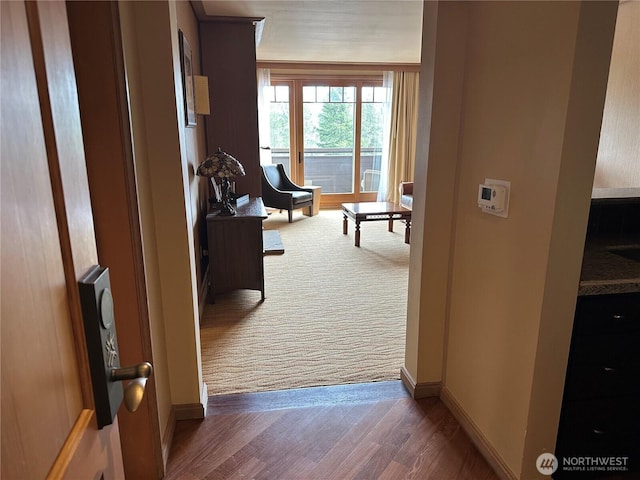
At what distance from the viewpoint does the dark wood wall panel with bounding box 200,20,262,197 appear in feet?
13.1

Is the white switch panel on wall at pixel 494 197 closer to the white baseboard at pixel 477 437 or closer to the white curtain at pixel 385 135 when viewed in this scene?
the white baseboard at pixel 477 437

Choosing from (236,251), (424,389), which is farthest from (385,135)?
(424,389)

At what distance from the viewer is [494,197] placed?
160 cm

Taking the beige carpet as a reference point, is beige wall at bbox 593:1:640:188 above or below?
above

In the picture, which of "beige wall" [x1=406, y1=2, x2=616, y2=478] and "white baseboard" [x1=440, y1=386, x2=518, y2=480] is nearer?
"beige wall" [x1=406, y1=2, x2=616, y2=478]

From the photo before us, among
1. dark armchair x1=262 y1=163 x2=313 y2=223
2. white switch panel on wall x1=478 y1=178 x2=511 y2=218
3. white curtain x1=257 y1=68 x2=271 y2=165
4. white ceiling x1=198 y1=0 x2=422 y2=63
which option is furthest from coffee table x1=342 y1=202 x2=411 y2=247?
white switch panel on wall x1=478 y1=178 x2=511 y2=218

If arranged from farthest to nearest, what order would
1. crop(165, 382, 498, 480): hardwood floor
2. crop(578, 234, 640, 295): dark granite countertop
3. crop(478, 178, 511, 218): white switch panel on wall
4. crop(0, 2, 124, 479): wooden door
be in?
crop(165, 382, 498, 480): hardwood floor → crop(478, 178, 511, 218): white switch panel on wall → crop(578, 234, 640, 295): dark granite countertop → crop(0, 2, 124, 479): wooden door

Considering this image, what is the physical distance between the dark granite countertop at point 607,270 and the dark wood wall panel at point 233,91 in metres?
3.17

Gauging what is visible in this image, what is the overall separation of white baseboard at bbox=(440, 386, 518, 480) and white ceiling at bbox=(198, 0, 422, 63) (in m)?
3.09

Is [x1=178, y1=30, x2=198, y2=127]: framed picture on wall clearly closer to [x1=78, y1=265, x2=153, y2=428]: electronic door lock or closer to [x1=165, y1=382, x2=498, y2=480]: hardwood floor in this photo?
[x1=165, y1=382, x2=498, y2=480]: hardwood floor

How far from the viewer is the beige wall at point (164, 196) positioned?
1.57 meters

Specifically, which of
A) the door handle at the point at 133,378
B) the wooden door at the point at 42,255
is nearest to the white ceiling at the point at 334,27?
the wooden door at the point at 42,255

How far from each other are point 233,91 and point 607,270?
11.6 ft

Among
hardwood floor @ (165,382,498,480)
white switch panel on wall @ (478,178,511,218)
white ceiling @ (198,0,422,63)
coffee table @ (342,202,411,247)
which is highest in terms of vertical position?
white ceiling @ (198,0,422,63)
